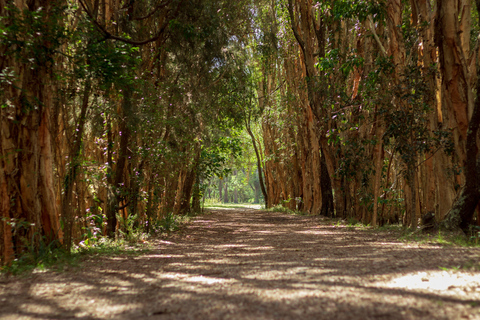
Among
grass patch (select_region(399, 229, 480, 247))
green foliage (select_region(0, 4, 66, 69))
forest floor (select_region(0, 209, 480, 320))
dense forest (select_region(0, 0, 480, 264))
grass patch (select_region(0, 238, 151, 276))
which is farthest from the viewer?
grass patch (select_region(399, 229, 480, 247))

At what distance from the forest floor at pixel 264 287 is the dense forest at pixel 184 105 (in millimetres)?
1711

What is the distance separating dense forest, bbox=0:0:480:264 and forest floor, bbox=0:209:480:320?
1711mm

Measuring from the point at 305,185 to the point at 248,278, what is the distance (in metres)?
14.2

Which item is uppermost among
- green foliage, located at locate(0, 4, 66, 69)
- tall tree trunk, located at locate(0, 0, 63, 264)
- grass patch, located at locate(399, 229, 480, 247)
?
green foliage, located at locate(0, 4, 66, 69)

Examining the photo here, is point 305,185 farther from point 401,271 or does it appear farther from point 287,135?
point 401,271

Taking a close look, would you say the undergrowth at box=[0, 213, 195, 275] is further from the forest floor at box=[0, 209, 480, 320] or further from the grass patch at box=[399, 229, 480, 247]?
the grass patch at box=[399, 229, 480, 247]

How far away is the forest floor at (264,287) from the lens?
3.06 m

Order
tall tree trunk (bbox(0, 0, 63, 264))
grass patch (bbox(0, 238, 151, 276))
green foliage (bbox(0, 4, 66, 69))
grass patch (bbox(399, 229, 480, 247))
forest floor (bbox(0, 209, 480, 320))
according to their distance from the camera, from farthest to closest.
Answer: grass patch (bbox(399, 229, 480, 247))
tall tree trunk (bbox(0, 0, 63, 264))
green foliage (bbox(0, 4, 66, 69))
grass patch (bbox(0, 238, 151, 276))
forest floor (bbox(0, 209, 480, 320))

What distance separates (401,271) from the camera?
4219 millimetres

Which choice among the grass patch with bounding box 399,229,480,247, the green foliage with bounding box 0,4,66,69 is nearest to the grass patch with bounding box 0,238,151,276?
the green foliage with bounding box 0,4,66,69

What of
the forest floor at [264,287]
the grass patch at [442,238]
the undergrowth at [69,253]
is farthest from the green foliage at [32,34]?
the grass patch at [442,238]

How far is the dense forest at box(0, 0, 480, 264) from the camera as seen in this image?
19.5ft

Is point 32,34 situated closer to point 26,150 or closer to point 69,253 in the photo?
point 26,150

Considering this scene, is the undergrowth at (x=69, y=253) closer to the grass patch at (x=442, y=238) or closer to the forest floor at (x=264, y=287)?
the forest floor at (x=264, y=287)
